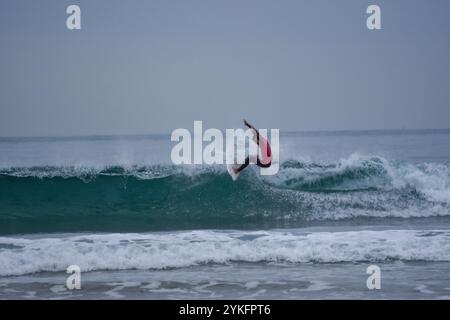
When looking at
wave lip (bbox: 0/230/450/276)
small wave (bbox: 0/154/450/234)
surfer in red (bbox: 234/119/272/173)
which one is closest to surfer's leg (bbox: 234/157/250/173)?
surfer in red (bbox: 234/119/272/173)

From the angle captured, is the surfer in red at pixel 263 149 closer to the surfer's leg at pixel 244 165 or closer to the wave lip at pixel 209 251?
the surfer's leg at pixel 244 165

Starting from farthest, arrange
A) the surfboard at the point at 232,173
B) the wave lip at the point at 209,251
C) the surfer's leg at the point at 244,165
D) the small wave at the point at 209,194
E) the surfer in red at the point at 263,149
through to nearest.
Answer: the surfboard at the point at 232,173
the small wave at the point at 209,194
the surfer's leg at the point at 244,165
the surfer in red at the point at 263,149
the wave lip at the point at 209,251

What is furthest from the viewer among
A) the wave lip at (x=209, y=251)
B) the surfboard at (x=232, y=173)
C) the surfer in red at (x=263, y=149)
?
the surfboard at (x=232, y=173)

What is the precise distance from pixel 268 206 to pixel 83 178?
3.81 metres

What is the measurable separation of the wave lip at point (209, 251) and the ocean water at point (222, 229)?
2 cm

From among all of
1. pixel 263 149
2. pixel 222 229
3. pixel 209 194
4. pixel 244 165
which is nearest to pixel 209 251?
pixel 222 229

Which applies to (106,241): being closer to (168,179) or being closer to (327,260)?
(327,260)

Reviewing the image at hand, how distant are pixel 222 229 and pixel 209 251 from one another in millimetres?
1764

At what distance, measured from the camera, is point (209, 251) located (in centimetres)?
674

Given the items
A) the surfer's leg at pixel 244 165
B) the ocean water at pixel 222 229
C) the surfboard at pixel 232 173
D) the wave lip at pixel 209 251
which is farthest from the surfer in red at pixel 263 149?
the wave lip at pixel 209 251

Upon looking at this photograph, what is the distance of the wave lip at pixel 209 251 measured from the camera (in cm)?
642

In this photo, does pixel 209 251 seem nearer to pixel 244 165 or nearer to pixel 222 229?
pixel 222 229

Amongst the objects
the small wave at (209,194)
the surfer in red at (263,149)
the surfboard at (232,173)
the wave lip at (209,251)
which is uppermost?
the surfer in red at (263,149)

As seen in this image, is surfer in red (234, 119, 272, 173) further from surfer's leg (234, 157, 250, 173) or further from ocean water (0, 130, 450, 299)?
ocean water (0, 130, 450, 299)
